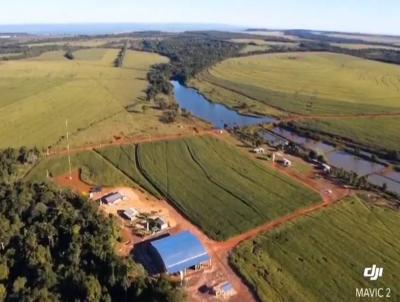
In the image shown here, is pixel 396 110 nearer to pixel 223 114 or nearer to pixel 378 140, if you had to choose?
pixel 378 140

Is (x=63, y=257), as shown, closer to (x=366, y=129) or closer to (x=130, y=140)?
(x=130, y=140)

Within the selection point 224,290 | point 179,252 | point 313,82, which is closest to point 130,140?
point 179,252

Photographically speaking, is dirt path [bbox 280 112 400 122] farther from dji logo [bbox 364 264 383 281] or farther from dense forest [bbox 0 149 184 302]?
dense forest [bbox 0 149 184 302]

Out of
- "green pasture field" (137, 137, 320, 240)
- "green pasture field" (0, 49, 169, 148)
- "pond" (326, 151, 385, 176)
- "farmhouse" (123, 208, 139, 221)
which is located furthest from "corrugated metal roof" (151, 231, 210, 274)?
"green pasture field" (0, 49, 169, 148)

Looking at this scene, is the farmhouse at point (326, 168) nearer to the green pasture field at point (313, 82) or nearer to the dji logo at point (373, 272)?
the dji logo at point (373, 272)

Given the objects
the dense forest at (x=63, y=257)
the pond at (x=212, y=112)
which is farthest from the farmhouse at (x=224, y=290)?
the pond at (x=212, y=112)

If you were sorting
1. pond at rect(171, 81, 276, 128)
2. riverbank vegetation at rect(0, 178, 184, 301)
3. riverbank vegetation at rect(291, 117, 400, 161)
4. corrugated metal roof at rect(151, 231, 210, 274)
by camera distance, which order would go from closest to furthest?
riverbank vegetation at rect(0, 178, 184, 301) < corrugated metal roof at rect(151, 231, 210, 274) < riverbank vegetation at rect(291, 117, 400, 161) < pond at rect(171, 81, 276, 128)

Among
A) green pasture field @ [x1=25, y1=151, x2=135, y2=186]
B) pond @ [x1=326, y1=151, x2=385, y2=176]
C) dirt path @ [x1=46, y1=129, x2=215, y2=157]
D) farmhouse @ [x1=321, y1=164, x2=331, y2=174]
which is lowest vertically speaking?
pond @ [x1=326, y1=151, x2=385, y2=176]

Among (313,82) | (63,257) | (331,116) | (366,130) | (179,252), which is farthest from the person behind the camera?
(313,82)
